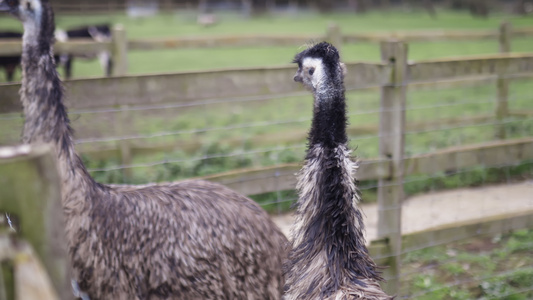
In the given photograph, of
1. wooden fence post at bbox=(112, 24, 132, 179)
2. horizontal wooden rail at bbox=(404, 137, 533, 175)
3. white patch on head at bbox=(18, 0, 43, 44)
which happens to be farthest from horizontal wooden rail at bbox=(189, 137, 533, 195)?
wooden fence post at bbox=(112, 24, 132, 179)

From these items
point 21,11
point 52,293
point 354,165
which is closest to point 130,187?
point 21,11

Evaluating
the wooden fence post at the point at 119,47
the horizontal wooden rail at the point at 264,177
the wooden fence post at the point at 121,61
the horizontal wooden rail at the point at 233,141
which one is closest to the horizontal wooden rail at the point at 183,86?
the horizontal wooden rail at the point at 264,177

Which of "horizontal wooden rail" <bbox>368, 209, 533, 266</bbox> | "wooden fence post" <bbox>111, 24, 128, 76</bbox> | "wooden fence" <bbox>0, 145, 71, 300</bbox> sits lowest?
"horizontal wooden rail" <bbox>368, 209, 533, 266</bbox>

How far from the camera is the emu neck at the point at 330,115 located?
7.85ft

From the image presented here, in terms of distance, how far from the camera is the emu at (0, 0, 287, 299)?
2.76 meters

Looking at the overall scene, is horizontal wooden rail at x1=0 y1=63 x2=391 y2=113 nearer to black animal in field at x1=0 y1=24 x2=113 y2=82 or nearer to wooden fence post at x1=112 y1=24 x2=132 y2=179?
wooden fence post at x1=112 y1=24 x2=132 y2=179

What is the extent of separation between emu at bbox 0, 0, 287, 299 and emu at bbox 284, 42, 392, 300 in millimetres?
557

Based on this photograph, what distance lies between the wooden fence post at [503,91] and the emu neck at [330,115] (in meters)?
5.79

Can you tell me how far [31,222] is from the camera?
1.18 metres

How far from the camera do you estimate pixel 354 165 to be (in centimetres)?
243

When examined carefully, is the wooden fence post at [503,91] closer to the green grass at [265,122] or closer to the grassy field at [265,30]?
the green grass at [265,122]

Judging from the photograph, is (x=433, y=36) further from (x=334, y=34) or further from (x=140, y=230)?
(x=140, y=230)

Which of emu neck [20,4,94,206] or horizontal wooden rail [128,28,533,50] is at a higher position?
horizontal wooden rail [128,28,533,50]

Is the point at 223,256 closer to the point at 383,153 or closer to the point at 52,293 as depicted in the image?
the point at 383,153
